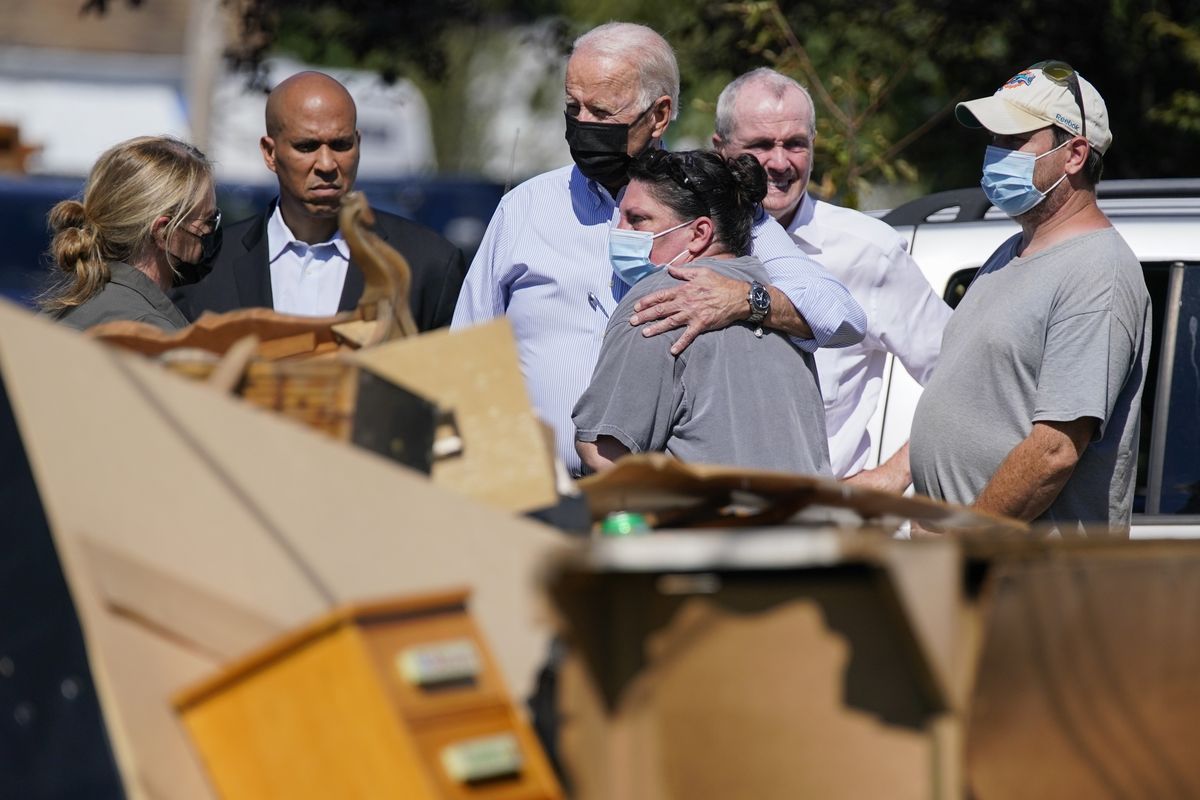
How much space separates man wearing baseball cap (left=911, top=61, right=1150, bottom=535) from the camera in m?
3.98

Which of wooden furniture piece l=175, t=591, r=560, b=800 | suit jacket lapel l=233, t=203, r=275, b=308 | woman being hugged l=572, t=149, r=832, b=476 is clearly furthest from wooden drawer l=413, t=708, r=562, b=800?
suit jacket lapel l=233, t=203, r=275, b=308

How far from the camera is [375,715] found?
2.29 m

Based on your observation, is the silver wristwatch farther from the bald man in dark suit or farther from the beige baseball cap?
the bald man in dark suit

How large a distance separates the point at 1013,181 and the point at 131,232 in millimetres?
2278

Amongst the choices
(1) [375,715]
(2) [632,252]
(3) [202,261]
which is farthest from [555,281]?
(1) [375,715]

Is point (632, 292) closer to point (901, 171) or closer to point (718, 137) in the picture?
point (718, 137)

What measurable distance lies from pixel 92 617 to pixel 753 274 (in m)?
1.90

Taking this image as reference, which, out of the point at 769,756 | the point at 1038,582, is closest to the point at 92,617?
the point at 769,756

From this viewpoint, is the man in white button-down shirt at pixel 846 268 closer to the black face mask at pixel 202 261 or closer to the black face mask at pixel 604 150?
the black face mask at pixel 604 150

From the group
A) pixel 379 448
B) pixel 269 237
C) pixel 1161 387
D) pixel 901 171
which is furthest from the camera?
pixel 901 171

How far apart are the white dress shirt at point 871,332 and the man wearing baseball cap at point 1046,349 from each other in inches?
14.7

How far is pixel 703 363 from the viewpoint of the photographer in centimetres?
376

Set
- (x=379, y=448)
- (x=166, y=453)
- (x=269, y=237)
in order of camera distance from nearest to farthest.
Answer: (x=166, y=453)
(x=379, y=448)
(x=269, y=237)

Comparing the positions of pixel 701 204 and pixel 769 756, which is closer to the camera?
pixel 769 756
